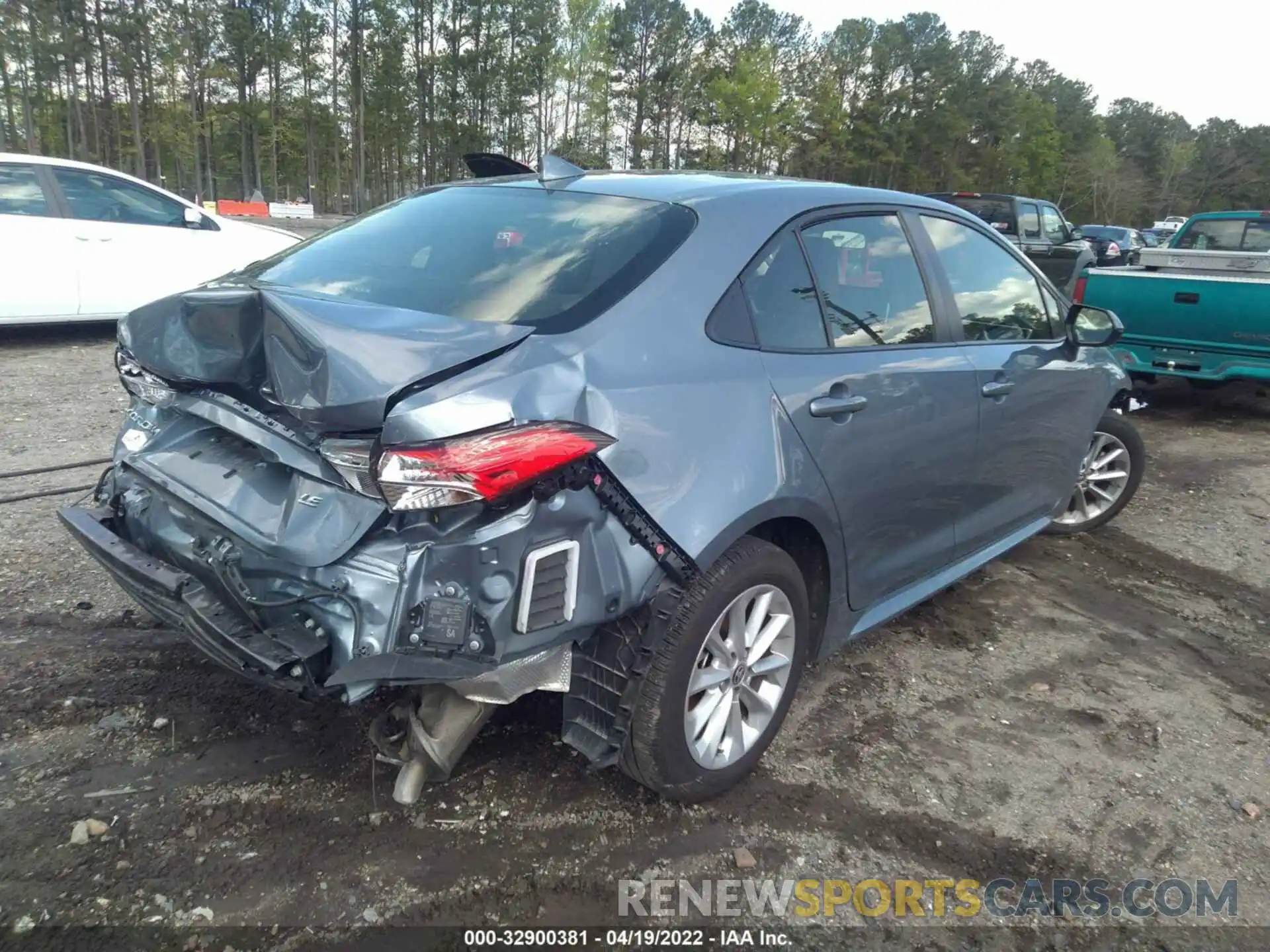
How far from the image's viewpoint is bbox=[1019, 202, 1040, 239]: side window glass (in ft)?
48.5

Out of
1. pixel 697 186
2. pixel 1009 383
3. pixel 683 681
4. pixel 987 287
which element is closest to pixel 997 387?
pixel 1009 383

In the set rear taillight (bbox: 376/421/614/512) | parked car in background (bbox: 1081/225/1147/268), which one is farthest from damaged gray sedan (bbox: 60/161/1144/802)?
parked car in background (bbox: 1081/225/1147/268)

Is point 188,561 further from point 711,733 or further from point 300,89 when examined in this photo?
point 300,89

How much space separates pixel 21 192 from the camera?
7730 millimetres

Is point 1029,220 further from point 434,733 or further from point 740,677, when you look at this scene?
point 434,733

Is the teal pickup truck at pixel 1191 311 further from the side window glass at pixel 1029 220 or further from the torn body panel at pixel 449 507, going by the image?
the side window glass at pixel 1029 220

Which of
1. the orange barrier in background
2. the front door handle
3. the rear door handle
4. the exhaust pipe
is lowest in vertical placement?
the exhaust pipe

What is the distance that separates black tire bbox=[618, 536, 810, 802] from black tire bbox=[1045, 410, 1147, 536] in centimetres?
315

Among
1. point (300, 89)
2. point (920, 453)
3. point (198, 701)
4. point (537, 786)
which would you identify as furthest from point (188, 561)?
point (300, 89)

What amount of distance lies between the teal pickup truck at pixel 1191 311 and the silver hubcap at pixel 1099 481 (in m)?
2.16

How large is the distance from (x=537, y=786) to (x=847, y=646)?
63.3 inches

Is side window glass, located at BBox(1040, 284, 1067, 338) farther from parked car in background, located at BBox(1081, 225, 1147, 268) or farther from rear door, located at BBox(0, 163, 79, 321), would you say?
parked car in background, located at BBox(1081, 225, 1147, 268)

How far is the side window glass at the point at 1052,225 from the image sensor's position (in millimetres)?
15530

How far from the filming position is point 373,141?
52.1 metres
